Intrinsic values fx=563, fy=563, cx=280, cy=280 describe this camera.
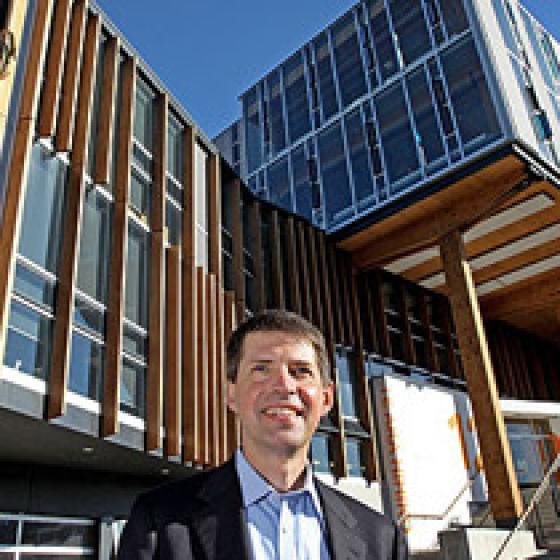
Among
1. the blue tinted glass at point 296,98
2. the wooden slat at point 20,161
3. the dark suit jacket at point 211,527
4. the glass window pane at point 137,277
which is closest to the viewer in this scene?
the dark suit jacket at point 211,527

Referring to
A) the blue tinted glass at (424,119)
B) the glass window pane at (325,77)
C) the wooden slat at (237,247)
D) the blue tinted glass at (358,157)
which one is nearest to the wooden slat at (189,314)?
the wooden slat at (237,247)

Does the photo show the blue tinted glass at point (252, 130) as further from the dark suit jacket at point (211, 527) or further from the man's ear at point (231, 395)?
the dark suit jacket at point (211, 527)

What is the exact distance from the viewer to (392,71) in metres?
16.7

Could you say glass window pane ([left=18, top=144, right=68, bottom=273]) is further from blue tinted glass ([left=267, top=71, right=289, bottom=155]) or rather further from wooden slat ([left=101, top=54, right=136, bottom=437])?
blue tinted glass ([left=267, top=71, right=289, bottom=155])

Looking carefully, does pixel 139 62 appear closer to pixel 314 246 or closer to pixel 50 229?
pixel 50 229

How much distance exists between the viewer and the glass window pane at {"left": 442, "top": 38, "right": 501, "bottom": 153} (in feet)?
45.6

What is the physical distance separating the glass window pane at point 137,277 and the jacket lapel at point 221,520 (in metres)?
7.62

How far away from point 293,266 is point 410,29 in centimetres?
813

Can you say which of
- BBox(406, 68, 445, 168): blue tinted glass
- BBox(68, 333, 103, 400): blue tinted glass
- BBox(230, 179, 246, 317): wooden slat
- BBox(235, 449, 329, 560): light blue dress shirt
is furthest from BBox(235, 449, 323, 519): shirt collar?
BBox(406, 68, 445, 168): blue tinted glass

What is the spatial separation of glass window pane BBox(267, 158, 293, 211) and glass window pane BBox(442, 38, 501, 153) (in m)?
5.97

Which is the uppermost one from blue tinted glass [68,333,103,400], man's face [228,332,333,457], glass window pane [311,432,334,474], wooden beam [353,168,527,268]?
wooden beam [353,168,527,268]

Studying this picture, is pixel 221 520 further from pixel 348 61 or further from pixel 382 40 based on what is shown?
pixel 348 61

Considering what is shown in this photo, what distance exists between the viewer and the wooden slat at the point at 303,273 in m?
14.4

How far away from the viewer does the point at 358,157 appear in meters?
16.6
